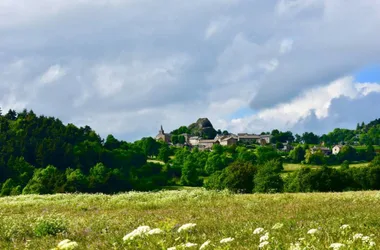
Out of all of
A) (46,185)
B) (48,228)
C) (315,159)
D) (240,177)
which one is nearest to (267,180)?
(240,177)

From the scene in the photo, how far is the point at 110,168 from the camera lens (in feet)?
488

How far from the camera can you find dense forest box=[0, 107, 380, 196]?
83.0 m

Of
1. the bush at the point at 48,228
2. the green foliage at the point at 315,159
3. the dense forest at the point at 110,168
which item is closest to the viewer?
the bush at the point at 48,228

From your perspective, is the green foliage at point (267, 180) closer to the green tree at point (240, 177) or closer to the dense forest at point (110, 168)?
the dense forest at point (110, 168)

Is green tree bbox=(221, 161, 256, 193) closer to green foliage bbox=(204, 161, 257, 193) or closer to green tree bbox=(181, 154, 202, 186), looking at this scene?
green foliage bbox=(204, 161, 257, 193)

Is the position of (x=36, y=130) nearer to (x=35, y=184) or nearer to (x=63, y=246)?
(x=35, y=184)

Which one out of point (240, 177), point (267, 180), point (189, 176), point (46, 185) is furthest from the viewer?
point (189, 176)

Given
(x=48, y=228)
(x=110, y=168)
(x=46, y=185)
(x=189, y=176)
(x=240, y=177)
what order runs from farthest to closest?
(x=110, y=168), (x=189, y=176), (x=46, y=185), (x=240, y=177), (x=48, y=228)

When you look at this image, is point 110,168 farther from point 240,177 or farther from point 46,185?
point 240,177

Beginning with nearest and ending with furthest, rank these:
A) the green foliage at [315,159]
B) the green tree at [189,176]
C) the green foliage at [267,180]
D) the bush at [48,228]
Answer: the bush at [48,228] → the green foliage at [267,180] → the green tree at [189,176] → the green foliage at [315,159]

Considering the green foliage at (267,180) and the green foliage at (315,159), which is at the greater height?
the green foliage at (315,159)

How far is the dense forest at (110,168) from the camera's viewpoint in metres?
83.0

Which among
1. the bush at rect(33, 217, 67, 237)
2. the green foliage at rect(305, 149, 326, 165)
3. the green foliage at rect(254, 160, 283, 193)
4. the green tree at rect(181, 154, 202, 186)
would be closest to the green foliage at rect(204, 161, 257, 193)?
the green foliage at rect(254, 160, 283, 193)

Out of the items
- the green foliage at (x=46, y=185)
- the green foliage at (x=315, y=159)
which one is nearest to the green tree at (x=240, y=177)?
the green foliage at (x=46, y=185)
